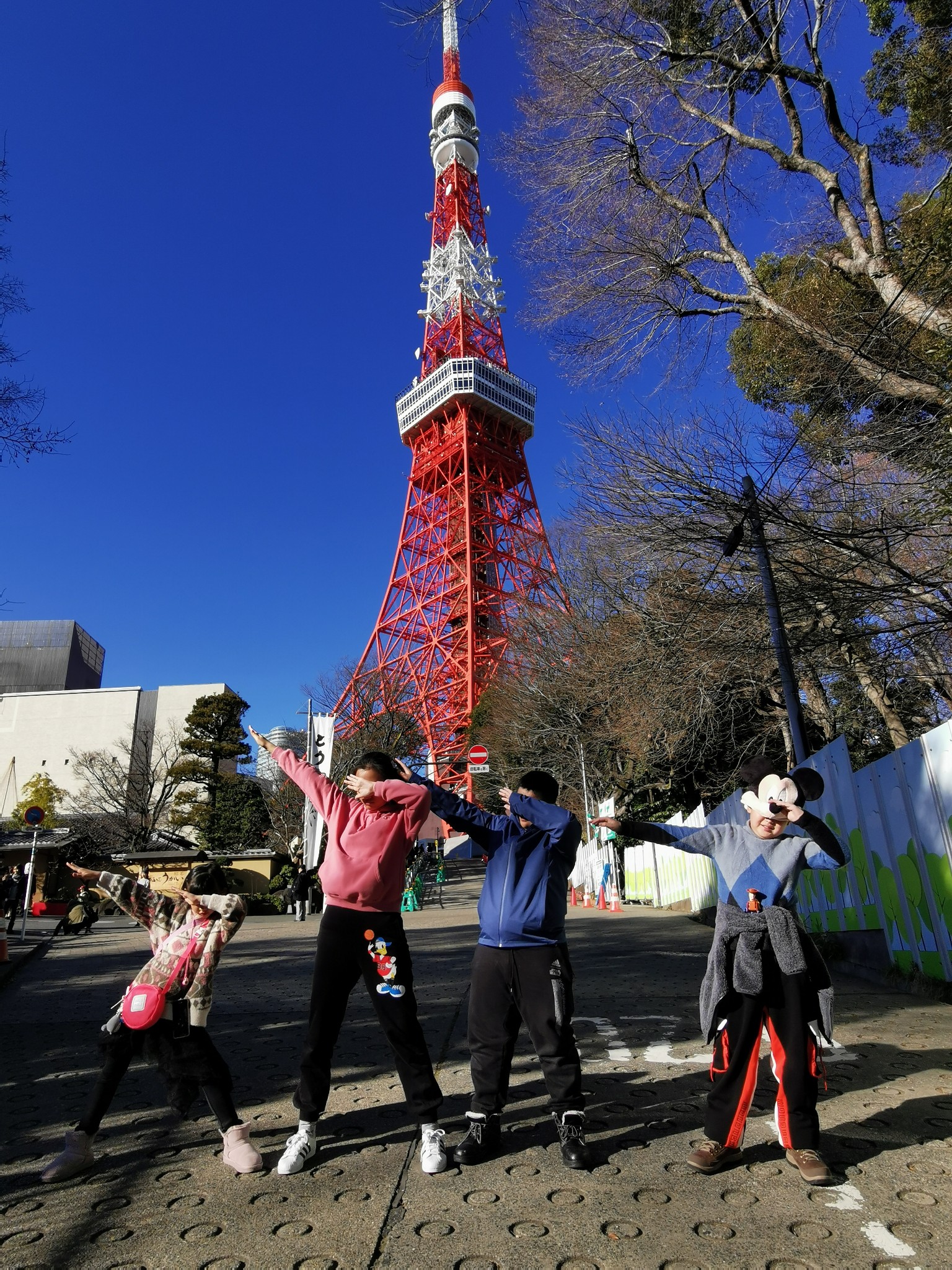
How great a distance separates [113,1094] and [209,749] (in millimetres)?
38848

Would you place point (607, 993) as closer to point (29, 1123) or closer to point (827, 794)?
point (827, 794)

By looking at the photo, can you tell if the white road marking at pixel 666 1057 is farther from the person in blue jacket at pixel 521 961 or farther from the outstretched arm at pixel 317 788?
the outstretched arm at pixel 317 788

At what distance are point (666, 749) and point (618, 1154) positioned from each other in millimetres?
13954

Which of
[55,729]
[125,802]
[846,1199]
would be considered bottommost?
[846,1199]

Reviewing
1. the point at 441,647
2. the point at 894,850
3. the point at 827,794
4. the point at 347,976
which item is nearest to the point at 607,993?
the point at 894,850

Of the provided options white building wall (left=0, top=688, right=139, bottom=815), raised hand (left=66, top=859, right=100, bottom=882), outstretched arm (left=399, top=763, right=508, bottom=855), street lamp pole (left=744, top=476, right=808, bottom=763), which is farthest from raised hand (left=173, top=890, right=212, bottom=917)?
white building wall (left=0, top=688, right=139, bottom=815)

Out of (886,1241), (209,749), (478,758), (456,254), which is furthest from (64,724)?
(886,1241)

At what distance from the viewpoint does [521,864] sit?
3002mm

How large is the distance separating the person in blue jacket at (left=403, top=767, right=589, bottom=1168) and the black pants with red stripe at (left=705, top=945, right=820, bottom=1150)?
47cm

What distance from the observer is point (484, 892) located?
3.07 metres

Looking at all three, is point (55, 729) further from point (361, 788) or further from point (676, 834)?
point (676, 834)

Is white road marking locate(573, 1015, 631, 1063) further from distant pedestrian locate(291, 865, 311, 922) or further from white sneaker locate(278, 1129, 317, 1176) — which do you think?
distant pedestrian locate(291, 865, 311, 922)

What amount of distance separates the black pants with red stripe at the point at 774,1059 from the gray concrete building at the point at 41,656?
80.1 m

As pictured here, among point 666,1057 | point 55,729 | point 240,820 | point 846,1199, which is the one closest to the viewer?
point 846,1199
